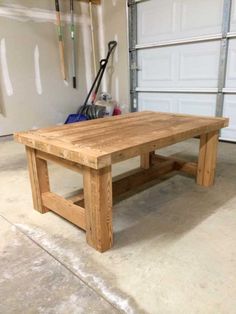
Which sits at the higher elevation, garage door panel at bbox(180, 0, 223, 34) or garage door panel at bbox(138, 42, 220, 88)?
garage door panel at bbox(180, 0, 223, 34)

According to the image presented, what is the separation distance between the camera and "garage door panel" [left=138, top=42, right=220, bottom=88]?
3633mm

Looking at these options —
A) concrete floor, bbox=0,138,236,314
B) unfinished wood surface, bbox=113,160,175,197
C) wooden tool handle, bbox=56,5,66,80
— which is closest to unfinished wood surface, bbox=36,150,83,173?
concrete floor, bbox=0,138,236,314

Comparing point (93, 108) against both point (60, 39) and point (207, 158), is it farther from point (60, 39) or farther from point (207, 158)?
point (207, 158)

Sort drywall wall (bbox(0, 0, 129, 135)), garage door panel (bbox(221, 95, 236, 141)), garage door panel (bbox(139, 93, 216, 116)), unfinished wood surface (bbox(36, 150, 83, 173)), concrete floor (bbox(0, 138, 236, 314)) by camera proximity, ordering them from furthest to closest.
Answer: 1. drywall wall (bbox(0, 0, 129, 135))
2. garage door panel (bbox(139, 93, 216, 116))
3. garage door panel (bbox(221, 95, 236, 141))
4. unfinished wood surface (bbox(36, 150, 83, 173))
5. concrete floor (bbox(0, 138, 236, 314))

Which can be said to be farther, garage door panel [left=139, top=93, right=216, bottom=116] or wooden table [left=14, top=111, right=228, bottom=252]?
garage door panel [left=139, top=93, right=216, bottom=116]

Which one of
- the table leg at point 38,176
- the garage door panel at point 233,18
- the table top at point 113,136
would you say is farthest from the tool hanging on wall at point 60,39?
the table leg at point 38,176

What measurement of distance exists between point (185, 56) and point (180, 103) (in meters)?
0.69

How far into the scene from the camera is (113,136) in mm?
1602

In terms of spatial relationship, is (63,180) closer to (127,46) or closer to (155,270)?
(155,270)

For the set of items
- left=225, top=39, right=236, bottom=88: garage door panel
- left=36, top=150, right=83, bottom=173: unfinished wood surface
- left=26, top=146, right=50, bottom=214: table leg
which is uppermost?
left=225, top=39, right=236, bottom=88: garage door panel

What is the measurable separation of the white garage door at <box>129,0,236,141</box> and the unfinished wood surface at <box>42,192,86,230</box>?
286 centimetres

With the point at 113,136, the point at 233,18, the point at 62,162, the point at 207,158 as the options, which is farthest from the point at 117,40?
the point at 62,162

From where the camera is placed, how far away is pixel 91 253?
1.43 m

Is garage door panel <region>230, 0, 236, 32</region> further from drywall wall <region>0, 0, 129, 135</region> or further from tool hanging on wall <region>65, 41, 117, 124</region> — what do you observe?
tool hanging on wall <region>65, 41, 117, 124</region>
